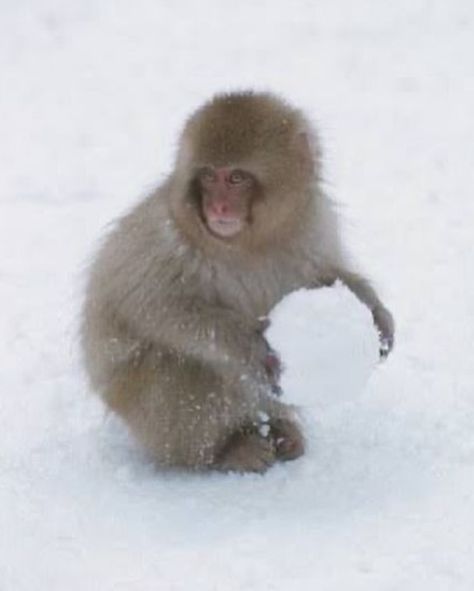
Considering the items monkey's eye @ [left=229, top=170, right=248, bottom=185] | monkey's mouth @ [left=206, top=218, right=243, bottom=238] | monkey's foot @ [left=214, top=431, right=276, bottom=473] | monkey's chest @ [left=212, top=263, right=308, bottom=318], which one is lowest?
monkey's foot @ [left=214, top=431, right=276, bottom=473]

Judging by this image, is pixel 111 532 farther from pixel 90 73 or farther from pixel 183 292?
pixel 90 73

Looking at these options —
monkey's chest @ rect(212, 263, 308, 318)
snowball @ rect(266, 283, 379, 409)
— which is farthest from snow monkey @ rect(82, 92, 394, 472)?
snowball @ rect(266, 283, 379, 409)

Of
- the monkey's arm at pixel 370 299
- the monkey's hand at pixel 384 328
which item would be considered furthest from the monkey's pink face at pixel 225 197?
the monkey's hand at pixel 384 328

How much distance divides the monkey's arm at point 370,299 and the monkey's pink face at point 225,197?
41 centimetres

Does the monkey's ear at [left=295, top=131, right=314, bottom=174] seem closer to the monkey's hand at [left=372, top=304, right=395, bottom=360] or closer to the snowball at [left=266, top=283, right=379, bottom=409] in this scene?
the snowball at [left=266, top=283, right=379, bottom=409]

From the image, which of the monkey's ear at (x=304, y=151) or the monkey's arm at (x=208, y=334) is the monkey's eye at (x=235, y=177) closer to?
the monkey's ear at (x=304, y=151)

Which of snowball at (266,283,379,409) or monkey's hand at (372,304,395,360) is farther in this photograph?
monkey's hand at (372,304,395,360)

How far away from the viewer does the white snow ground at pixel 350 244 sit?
3.96m

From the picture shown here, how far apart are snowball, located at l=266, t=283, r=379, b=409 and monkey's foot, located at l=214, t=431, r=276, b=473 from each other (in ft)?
0.96

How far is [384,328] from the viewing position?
179 inches

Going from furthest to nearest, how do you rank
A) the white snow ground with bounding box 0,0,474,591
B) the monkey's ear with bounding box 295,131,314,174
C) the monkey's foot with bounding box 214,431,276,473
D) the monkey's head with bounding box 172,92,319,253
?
the monkey's foot with bounding box 214,431,276,473 < the monkey's ear with bounding box 295,131,314,174 < the monkey's head with bounding box 172,92,319,253 < the white snow ground with bounding box 0,0,474,591

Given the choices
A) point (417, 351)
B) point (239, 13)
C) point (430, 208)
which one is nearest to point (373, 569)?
point (417, 351)

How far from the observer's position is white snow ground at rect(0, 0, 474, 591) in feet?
13.0

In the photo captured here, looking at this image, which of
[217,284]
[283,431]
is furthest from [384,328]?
[217,284]
